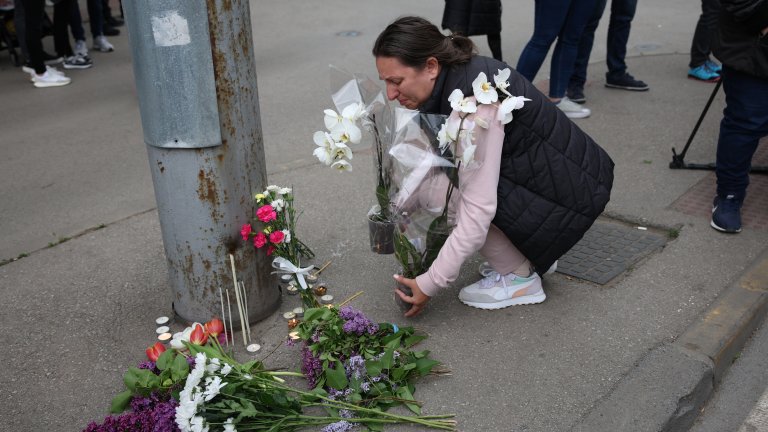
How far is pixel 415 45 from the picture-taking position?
8.84ft

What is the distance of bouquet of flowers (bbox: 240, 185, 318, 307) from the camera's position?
2.82m

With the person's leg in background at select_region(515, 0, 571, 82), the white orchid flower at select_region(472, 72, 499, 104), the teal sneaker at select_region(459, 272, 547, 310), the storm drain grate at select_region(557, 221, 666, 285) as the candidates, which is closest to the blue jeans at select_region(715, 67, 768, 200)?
the storm drain grate at select_region(557, 221, 666, 285)

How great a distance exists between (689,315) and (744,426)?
1.69 feet

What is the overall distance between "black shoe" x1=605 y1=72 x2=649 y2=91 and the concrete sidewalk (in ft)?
1.62

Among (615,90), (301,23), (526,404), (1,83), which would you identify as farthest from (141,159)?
(301,23)

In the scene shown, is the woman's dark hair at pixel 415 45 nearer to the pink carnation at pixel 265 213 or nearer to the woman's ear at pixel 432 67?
the woman's ear at pixel 432 67

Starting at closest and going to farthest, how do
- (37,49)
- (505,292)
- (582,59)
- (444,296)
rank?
(505,292), (444,296), (582,59), (37,49)

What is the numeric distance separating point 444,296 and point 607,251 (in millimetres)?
927

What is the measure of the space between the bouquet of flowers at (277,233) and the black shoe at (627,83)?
4.21 m

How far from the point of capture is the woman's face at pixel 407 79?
274 centimetres

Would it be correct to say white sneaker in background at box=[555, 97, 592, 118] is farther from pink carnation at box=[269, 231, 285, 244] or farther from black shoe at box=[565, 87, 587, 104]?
pink carnation at box=[269, 231, 285, 244]

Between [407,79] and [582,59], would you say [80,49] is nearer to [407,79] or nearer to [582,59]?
[582,59]

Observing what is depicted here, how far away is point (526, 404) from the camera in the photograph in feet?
8.38

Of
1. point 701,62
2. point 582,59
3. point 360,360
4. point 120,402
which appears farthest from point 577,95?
point 120,402
